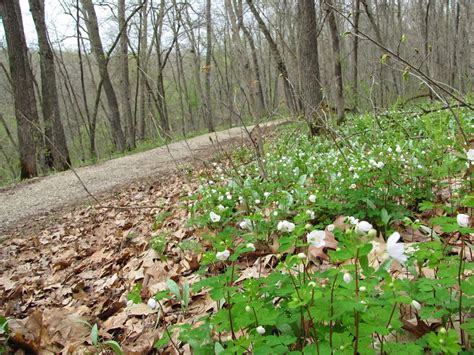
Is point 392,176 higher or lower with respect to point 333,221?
higher

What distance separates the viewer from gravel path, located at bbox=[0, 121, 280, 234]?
6758mm

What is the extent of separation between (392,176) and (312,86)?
14.7 ft

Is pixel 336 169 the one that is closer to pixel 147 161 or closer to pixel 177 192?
pixel 177 192

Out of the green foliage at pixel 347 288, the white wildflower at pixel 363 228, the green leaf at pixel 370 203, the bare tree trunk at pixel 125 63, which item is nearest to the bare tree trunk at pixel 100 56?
the bare tree trunk at pixel 125 63

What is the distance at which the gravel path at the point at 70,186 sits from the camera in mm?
6758

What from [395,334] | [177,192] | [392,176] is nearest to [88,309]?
[395,334]

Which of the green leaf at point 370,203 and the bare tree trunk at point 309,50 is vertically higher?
the bare tree trunk at point 309,50

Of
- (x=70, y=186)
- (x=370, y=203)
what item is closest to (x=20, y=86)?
(x=70, y=186)

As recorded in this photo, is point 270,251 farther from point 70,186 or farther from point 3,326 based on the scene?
point 70,186

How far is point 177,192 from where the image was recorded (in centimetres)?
510

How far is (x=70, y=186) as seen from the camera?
8172 millimetres

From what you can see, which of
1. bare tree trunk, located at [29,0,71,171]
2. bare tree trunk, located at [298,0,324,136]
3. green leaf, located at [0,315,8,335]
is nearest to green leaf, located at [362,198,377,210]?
green leaf, located at [0,315,8,335]

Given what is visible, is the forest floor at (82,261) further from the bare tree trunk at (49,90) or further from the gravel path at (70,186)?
the bare tree trunk at (49,90)

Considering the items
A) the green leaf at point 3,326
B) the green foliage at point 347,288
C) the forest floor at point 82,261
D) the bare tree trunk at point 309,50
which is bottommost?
the forest floor at point 82,261
